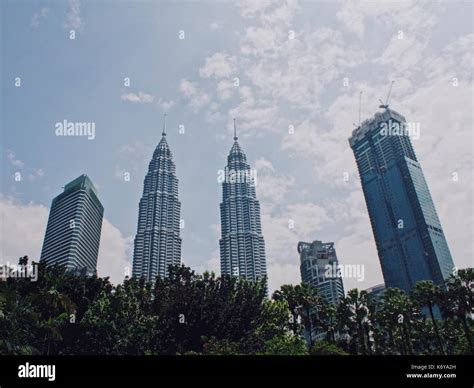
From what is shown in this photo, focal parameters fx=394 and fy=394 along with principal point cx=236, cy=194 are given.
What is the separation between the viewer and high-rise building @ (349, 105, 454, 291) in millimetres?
173625

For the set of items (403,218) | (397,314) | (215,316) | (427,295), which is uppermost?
(403,218)

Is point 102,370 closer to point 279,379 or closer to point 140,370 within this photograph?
point 140,370

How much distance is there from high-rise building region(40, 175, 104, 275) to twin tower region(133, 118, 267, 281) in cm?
2206

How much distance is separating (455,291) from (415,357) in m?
41.6

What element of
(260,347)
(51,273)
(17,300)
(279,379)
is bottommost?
(279,379)

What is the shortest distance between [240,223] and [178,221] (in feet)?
95.9

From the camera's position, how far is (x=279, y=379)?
5.02 m

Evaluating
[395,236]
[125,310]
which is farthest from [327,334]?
[395,236]

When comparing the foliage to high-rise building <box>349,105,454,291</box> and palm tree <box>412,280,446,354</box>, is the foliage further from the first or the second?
high-rise building <box>349,105,454,291</box>

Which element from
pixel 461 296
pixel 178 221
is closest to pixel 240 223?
pixel 178 221

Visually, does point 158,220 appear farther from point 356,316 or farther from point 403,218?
point 356,316

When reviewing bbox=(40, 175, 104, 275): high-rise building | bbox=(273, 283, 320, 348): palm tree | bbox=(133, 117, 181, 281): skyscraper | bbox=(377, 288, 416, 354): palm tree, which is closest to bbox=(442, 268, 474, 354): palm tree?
bbox=(377, 288, 416, 354): palm tree

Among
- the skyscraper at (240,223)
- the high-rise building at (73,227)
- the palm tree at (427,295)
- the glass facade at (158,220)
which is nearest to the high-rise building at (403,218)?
the skyscraper at (240,223)

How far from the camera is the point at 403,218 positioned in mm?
183500
